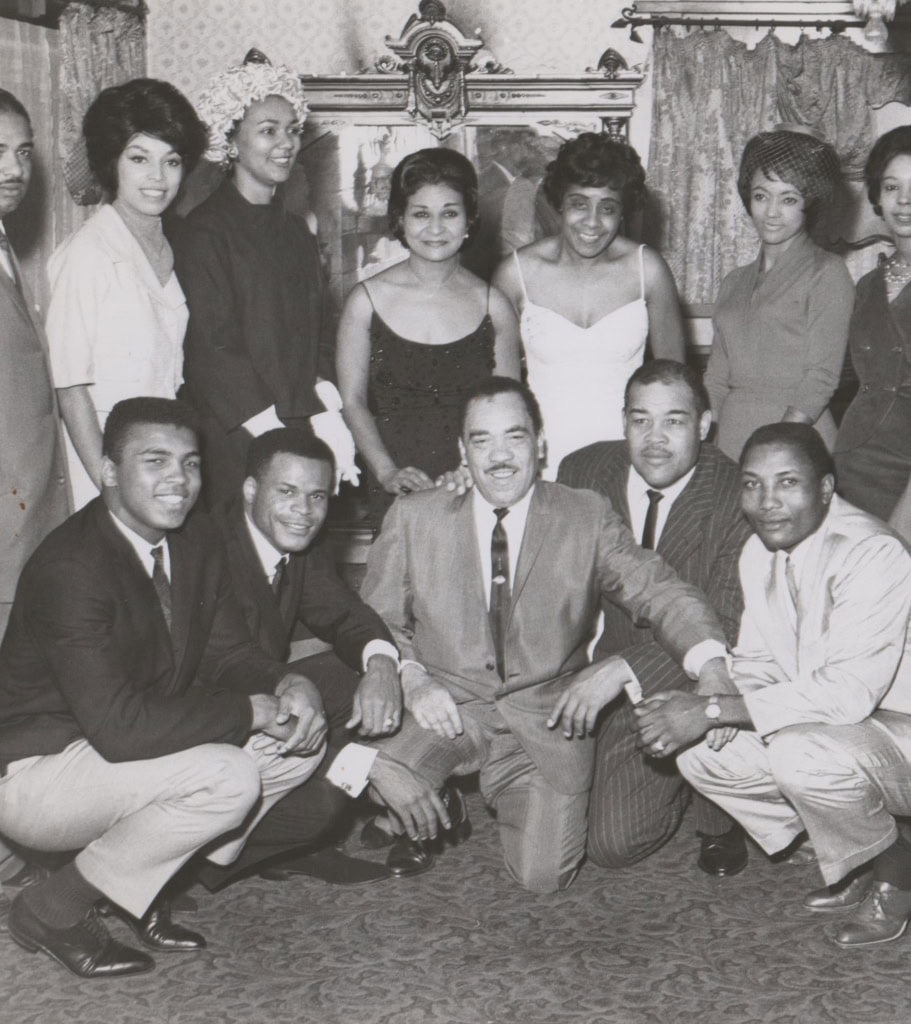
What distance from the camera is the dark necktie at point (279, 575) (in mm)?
3389

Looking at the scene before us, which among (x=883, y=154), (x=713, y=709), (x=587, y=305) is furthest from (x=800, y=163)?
(x=713, y=709)

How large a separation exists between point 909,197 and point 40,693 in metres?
2.60

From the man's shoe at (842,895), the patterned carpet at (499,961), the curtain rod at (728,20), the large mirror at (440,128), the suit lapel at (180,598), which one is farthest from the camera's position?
the curtain rod at (728,20)

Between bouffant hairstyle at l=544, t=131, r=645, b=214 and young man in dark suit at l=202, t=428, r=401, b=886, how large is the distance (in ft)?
3.88

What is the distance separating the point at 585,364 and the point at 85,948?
2.20 metres

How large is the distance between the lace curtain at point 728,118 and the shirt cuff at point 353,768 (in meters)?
4.76

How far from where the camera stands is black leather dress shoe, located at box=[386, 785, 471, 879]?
338 centimetres

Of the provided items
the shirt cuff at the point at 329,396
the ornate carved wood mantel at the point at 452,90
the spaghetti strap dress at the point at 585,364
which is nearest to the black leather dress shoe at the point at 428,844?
the spaghetti strap dress at the point at 585,364

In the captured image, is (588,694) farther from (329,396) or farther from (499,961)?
(329,396)

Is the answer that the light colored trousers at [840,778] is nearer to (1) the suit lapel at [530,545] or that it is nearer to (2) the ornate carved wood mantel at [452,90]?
(1) the suit lapel at [530,545]

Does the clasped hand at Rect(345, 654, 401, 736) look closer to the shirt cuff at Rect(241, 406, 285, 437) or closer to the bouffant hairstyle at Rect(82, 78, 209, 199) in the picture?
the shirt cuff at Rect(241, 406, 285, 437)

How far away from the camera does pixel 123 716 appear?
279 centimetres

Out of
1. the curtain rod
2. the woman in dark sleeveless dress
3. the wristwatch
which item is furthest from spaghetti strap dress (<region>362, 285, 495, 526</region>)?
the curtain rod

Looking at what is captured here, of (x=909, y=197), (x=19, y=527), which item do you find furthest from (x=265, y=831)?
(x=909, y=197)
